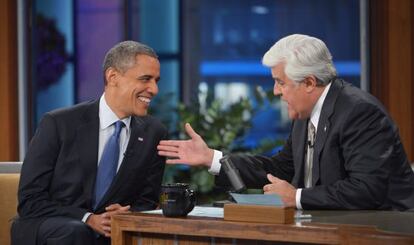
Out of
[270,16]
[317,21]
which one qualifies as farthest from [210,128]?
[270,16]

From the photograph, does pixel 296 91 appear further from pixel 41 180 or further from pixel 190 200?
pixel 41 180

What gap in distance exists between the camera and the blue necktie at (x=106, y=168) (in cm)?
313

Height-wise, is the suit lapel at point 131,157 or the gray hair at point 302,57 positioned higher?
the gray hair at point 302,57

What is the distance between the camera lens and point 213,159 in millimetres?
3096

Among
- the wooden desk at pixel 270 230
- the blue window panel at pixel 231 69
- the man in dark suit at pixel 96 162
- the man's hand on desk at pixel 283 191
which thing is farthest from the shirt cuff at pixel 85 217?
the blue window panel at pixel 231 69

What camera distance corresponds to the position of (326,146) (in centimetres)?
288

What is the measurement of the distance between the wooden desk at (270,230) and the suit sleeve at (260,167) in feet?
1.81

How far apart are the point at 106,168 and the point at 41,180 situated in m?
0.25

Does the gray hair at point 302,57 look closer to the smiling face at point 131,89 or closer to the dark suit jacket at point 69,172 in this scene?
the smiling face at point 131,89

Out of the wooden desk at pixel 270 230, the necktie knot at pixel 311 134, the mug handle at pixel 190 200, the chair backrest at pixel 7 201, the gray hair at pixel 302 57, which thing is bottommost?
the chair backrest at pixel 7 201

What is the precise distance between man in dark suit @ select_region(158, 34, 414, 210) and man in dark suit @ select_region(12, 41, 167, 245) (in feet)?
0.56

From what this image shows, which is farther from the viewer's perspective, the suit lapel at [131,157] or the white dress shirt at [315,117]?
the suit lapel at [131,157]

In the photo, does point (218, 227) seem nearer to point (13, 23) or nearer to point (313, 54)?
point (313, 54)

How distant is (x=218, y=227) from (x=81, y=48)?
6283 millimetres
